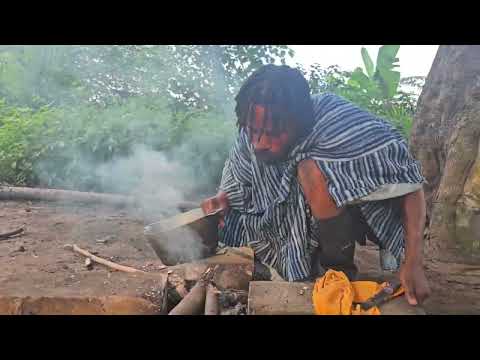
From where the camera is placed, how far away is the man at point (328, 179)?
82.9 inches

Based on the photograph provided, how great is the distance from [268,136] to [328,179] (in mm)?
339

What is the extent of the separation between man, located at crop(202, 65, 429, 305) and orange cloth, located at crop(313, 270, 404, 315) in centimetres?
15

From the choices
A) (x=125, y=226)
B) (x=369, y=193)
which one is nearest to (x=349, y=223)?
(x=369, y=193)

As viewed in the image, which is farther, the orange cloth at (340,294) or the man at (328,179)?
the man at (328,179)

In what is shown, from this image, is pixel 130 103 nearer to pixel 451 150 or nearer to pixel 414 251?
pixel 451 150

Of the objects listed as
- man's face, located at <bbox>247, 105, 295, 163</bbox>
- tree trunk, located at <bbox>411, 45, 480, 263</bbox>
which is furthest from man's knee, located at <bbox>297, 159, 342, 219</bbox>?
tree trunk, located at <bbox>411, 45, 480, 263</bbox>

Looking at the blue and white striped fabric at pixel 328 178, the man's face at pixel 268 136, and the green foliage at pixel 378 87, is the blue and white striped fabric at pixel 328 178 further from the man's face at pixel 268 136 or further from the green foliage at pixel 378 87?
the green foliage at pixel 378 87

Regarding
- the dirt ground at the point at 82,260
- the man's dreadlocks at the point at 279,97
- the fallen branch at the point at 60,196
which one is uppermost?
the man's dreadlocks at the point at 279,97

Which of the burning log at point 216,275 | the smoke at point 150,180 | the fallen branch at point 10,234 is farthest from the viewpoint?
the smoke at point 150,180

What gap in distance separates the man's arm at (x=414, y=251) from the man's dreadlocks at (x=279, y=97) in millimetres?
573

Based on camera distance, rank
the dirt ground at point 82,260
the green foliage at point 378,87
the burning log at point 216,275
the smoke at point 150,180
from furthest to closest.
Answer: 1. the green foliage at point 378,87
2. the smoke at point 150,180
3. the burning log at point 216,275
4. the dirt ground at point 82,260

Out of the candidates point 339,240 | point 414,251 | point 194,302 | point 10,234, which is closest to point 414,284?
point 414,251

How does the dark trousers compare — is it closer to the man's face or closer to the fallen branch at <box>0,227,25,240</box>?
the man's face

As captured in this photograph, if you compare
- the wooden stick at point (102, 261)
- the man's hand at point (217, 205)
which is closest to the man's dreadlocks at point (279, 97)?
the man's hand at point (217, 205)
